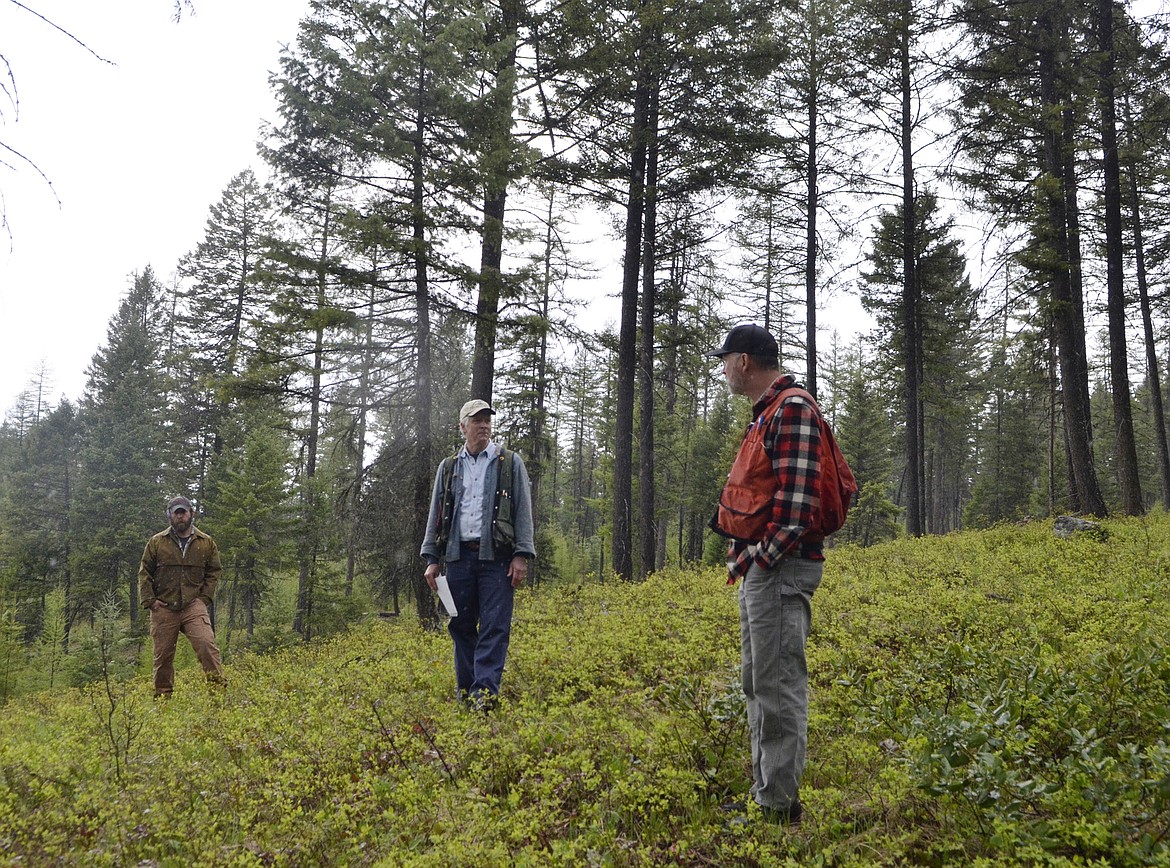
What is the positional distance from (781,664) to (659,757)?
1.31 m

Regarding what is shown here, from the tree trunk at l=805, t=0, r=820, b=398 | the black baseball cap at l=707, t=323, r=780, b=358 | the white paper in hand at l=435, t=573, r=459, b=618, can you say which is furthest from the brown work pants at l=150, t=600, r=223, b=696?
the tree trunk at l=805, t=0, r=820, b=398

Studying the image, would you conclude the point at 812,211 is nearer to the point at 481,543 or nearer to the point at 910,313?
the point at 910,313

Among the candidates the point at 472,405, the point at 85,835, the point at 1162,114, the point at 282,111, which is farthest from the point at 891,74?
the point at 85,835

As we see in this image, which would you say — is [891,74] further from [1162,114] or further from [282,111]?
[282,111]

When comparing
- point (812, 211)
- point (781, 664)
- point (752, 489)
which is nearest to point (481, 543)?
point (752, 489)

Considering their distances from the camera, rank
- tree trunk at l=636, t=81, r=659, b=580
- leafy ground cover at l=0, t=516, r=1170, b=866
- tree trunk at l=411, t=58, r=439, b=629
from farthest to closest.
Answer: tree trunk at l=636, t=81, r=659, b=580 < tree trunk at l=411, t=58, r=439, b=629 < leafy ground cover at l=0, t=516, r=1170, b=866

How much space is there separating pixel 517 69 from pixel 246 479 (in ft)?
47.9

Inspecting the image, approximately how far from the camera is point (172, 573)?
7.96 m

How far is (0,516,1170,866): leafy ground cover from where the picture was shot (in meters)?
2.80

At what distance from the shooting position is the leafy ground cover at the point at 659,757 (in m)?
2.80

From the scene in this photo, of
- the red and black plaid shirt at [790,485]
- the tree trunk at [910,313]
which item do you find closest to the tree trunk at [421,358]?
the red and black plaid shirt at [790,485]

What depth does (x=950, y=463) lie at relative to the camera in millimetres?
46531

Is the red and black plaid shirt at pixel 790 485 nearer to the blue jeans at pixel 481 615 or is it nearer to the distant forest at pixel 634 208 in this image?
the blue jeans at pixel 481 615

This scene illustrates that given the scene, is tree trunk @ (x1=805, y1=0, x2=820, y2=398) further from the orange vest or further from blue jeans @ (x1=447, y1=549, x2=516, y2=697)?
the orange vest
